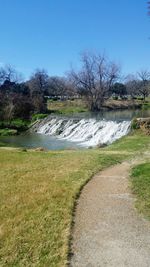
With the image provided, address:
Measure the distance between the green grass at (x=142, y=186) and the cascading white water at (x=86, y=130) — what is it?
15169 millimetres

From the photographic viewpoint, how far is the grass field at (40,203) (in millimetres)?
6023

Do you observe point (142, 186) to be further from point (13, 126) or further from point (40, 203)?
point (13, 126)

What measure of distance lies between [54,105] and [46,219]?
54.6m

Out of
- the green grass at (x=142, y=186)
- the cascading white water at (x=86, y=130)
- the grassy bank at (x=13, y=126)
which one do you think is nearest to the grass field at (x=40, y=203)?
the green grass at (x=142, y=186)

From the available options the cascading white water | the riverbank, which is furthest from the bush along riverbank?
the riverbank

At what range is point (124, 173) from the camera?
11555 millimetres

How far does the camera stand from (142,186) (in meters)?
9.67

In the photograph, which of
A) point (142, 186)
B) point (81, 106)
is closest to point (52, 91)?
point (81, 106)

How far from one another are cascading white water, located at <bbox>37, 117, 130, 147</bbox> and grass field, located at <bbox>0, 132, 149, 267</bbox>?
556 inches

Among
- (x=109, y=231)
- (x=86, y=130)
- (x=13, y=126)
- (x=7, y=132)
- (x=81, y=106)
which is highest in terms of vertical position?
(x=81, y=106)

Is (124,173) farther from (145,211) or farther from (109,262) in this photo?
(109,262)

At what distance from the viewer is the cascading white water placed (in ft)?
96.0

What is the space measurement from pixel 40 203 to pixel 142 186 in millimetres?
2841

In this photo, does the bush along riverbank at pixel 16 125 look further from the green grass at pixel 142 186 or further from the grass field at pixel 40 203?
the green grass at pixel 142 186
